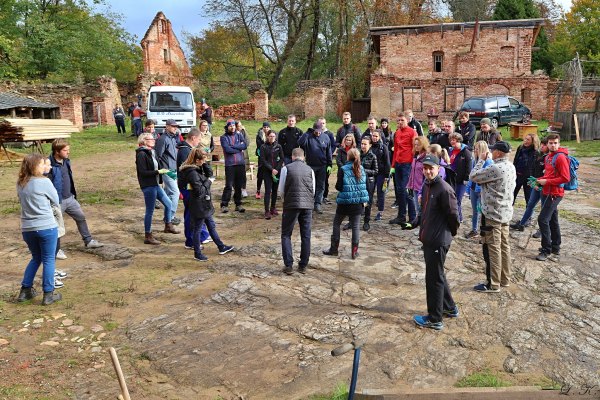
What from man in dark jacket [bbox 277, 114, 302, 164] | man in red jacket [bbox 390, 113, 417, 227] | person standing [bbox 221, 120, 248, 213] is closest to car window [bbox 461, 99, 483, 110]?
man in dark jacket [bbox 277, 114, 302, 164]

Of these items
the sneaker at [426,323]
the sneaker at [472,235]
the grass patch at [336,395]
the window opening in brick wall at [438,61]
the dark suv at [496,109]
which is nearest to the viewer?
the grass patch at [336,395]

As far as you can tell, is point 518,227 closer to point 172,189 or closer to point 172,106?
point 172,189

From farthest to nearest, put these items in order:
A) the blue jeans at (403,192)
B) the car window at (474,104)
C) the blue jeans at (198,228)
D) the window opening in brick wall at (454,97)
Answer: the window opening in brick wall at (454,97) < the car window at (474,104) < the blue jeans at (403,192) < the blue jeans at (198,228)

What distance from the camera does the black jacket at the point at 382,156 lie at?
8914 millimetres

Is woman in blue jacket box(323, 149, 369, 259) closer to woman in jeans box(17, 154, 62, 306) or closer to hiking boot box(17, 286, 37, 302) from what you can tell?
woman in jeans box(17, 154, 62, 306)

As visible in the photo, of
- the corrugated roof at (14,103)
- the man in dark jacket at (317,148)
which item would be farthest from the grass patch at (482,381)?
the corrugated roof at (14,103)

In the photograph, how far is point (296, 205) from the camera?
21.8 feet

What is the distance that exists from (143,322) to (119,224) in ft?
14.0

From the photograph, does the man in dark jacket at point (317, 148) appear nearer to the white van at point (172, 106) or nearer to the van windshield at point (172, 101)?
the white van at point (172, 106)

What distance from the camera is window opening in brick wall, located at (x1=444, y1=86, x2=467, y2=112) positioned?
1166 inches

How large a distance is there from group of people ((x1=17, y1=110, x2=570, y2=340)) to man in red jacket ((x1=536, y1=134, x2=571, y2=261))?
15 mm

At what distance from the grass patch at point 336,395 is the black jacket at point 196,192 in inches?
140

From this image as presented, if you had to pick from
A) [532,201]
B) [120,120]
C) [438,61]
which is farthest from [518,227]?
[438,61]

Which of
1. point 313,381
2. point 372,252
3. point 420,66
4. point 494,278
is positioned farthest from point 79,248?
point 420,66
